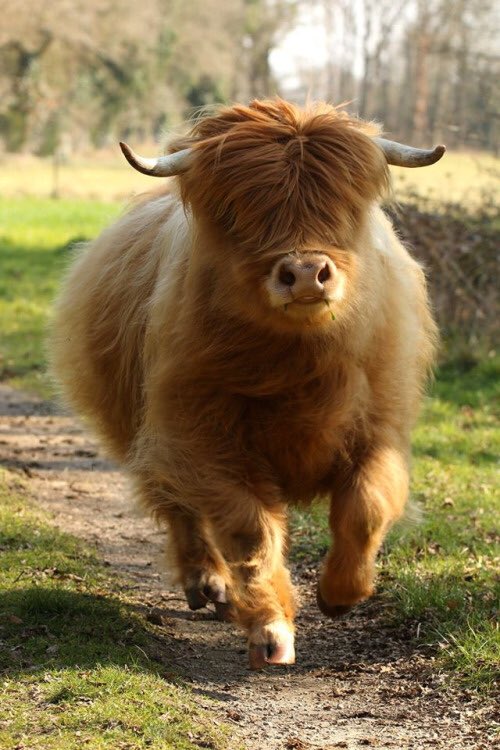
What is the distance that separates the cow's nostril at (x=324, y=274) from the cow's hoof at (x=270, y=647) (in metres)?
1.32

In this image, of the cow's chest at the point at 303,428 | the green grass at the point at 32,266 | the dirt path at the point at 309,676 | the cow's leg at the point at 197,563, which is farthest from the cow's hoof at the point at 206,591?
the green grass at the point at 32,266

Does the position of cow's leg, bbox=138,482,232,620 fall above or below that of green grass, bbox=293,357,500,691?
above

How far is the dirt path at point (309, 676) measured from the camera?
13.5ft

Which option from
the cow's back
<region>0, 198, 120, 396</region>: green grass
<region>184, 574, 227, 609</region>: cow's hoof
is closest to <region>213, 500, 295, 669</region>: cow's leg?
<region>184, 574, 227, 609</region>: cow's hoof

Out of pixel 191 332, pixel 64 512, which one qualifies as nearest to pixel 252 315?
pixel 191 332

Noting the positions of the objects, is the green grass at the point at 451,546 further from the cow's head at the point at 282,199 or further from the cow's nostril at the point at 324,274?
the cow's nostril at the point at 324,274

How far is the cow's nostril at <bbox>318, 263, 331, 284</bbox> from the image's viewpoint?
12.6ft

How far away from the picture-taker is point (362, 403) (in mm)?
4680

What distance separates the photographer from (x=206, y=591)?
5.20 metres

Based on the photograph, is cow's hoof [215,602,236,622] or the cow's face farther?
cow's hoof [215,602,236,622]

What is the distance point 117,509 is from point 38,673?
3220 mm

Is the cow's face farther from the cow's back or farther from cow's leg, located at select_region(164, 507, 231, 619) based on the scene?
cow's leg, located at select_region(164, 507, 231, 619)

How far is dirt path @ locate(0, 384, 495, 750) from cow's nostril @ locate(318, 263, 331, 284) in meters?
1.62

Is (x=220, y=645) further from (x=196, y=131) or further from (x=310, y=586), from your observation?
(x=196, y=131)
